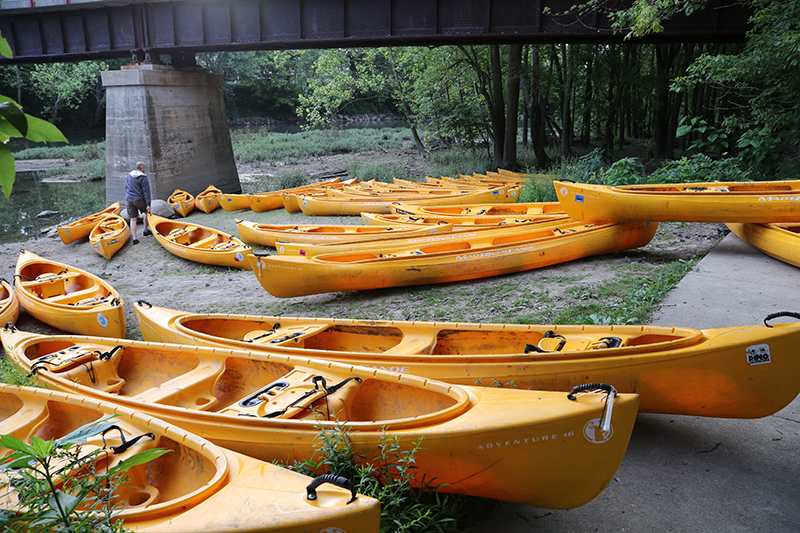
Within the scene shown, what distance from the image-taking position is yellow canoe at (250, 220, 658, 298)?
24.9ft

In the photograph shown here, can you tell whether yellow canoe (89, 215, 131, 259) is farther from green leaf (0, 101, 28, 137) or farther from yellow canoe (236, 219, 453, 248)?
green leaf (0, 101, 28, 137)

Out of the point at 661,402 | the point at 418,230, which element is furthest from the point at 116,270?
the point at 661,402

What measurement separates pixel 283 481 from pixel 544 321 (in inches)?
158

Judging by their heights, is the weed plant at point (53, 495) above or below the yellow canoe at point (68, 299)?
above

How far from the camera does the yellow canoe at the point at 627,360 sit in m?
3.48

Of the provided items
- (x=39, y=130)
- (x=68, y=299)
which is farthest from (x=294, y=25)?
(x=39, y=130)

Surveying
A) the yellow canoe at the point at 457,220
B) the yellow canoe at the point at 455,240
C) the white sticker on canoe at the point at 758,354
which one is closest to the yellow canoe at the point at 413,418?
the white sticker on canoe at the point at 758,354

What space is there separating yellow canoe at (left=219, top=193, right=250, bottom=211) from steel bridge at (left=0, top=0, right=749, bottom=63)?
512 centimetres

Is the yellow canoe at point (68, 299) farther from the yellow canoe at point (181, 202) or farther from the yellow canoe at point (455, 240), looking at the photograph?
the yellow canoe at point (181, 202)

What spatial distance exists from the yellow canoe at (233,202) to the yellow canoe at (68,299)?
6.94 meters

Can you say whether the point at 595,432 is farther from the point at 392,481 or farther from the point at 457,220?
the point at 457,220

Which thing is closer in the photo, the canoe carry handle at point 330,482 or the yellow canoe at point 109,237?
the canoe carry handle at point 330,482

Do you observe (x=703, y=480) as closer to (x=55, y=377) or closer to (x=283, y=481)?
(x=283, y=481)

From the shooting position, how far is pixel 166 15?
57.4 feet
